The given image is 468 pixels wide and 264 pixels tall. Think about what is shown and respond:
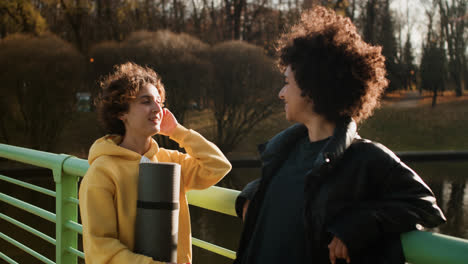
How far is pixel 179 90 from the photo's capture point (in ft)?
55.5

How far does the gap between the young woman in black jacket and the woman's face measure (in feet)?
1.53

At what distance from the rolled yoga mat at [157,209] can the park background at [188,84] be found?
4.54 metres

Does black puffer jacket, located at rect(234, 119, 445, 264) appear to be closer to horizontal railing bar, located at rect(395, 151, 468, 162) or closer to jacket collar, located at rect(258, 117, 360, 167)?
jacket collar, located at rect(258, 117, 360, 167)

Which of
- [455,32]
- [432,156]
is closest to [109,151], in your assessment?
[432,156]

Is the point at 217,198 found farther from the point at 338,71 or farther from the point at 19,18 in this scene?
the point at 19,18

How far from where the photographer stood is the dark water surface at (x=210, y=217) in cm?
658

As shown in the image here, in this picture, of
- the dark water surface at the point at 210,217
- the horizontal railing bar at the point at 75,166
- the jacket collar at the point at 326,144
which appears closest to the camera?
the jacket collar at the point at 326,144

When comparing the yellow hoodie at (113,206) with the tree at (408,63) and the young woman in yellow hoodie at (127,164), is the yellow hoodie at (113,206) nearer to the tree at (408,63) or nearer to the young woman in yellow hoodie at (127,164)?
the young woman in yellow hoodie at (127,164)

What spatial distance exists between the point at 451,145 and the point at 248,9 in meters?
13.0

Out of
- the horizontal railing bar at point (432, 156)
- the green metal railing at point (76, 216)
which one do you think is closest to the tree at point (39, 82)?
the horizontal railing bar at point (432, 156)

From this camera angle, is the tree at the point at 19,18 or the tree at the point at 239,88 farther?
the tree at the point at 19,18

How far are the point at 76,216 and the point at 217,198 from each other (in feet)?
3.67

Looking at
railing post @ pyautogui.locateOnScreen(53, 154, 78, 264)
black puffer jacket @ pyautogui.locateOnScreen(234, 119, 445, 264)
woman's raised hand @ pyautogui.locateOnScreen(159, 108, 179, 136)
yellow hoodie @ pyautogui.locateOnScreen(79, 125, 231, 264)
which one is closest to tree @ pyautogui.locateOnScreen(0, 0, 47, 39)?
railing post @ pyautogui.locateOnScreen(53, 154, 78, 264)

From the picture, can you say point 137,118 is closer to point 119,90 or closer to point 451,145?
point 119,90
